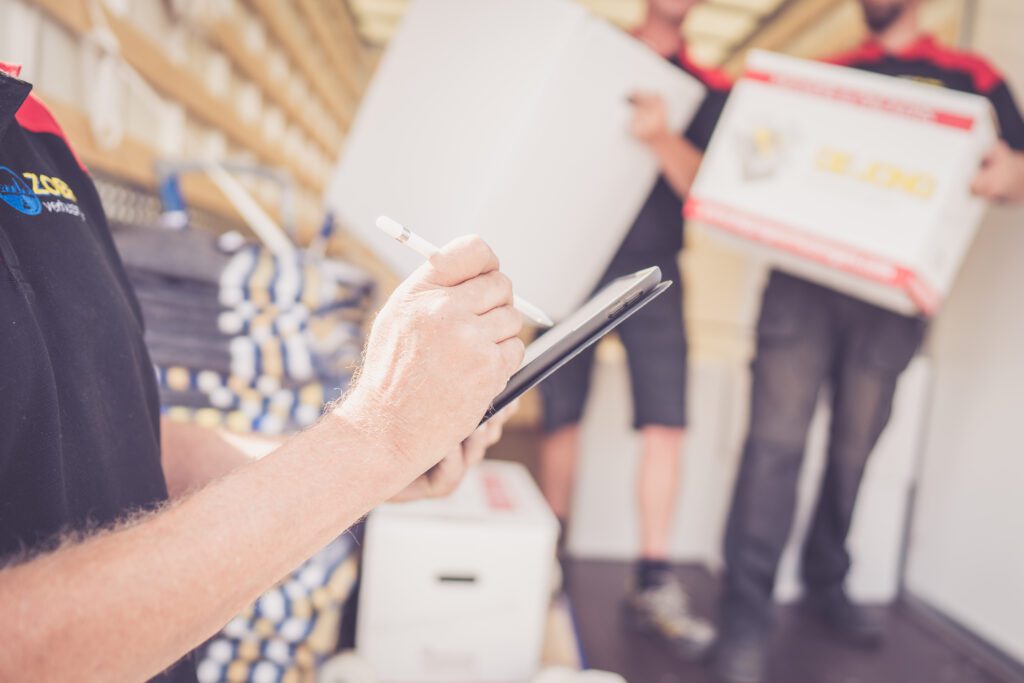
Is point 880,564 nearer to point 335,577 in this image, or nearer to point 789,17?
point 335,577

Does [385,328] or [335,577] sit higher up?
[385,328]

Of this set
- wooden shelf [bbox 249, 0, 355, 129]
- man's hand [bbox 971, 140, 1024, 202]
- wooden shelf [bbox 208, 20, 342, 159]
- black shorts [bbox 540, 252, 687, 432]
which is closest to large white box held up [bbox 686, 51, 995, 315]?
man's hand [bbox 971, 140, 1024, 202]

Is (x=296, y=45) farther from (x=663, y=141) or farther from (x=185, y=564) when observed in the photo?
(x=185, y=564)

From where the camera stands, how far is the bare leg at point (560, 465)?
66.1 inches

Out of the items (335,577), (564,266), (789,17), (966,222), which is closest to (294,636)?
(335,577)

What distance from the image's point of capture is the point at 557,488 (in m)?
1.70

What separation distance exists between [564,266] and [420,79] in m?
0.45

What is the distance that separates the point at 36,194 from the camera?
49cm

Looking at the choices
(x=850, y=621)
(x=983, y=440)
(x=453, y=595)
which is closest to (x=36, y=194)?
(x=453, y=595)

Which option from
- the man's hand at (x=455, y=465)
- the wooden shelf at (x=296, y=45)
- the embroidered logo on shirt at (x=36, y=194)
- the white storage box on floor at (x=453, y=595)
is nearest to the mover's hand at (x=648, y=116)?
the white storage box on floor at (x=453, y=595)

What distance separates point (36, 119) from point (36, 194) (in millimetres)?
137

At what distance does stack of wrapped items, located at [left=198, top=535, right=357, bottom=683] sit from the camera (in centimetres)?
91

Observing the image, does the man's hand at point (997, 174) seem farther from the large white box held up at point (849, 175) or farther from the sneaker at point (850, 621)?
the sneaker at point (850, 621)

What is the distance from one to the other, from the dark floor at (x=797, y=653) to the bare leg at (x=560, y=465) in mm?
202
